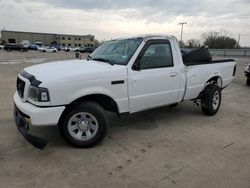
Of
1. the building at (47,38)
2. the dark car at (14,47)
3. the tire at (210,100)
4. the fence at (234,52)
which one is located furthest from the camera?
the building at (47,38)

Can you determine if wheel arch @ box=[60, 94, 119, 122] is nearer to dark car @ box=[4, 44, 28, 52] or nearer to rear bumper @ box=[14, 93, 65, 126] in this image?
rear bumper @ box=[14, 93, 65, 126]

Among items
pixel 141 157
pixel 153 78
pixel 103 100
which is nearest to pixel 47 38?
pixel 153 78

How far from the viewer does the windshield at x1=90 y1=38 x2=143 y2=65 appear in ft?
14.5

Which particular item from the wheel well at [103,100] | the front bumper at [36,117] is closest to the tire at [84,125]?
the wheel well at [103,100]

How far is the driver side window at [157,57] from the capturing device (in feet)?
14.8

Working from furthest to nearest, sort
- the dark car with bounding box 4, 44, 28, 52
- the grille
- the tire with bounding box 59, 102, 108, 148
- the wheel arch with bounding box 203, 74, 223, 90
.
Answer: the dark car with bounding box 4, 44, 28, 52, the wheel arch with bounding box 203, 74, 223, 90, the grille, the tire with bounding box 59, 102, 108, 148

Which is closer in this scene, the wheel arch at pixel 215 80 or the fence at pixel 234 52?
the wheel arch at pixel 215 80

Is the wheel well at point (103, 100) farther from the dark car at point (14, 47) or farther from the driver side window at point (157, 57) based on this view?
the dark car at point (14, 47)

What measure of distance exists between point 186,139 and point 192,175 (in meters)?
1.25

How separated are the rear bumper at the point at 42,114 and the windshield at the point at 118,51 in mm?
1410

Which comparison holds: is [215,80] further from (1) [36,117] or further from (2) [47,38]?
(2) [47,38]

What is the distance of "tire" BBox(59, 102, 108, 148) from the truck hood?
461mm

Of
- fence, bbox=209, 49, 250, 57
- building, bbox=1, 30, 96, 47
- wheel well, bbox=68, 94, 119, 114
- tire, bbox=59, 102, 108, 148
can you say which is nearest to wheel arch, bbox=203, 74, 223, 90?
wheel well, bbox=68, 94, 119, 114

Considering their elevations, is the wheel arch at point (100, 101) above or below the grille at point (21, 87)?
below
